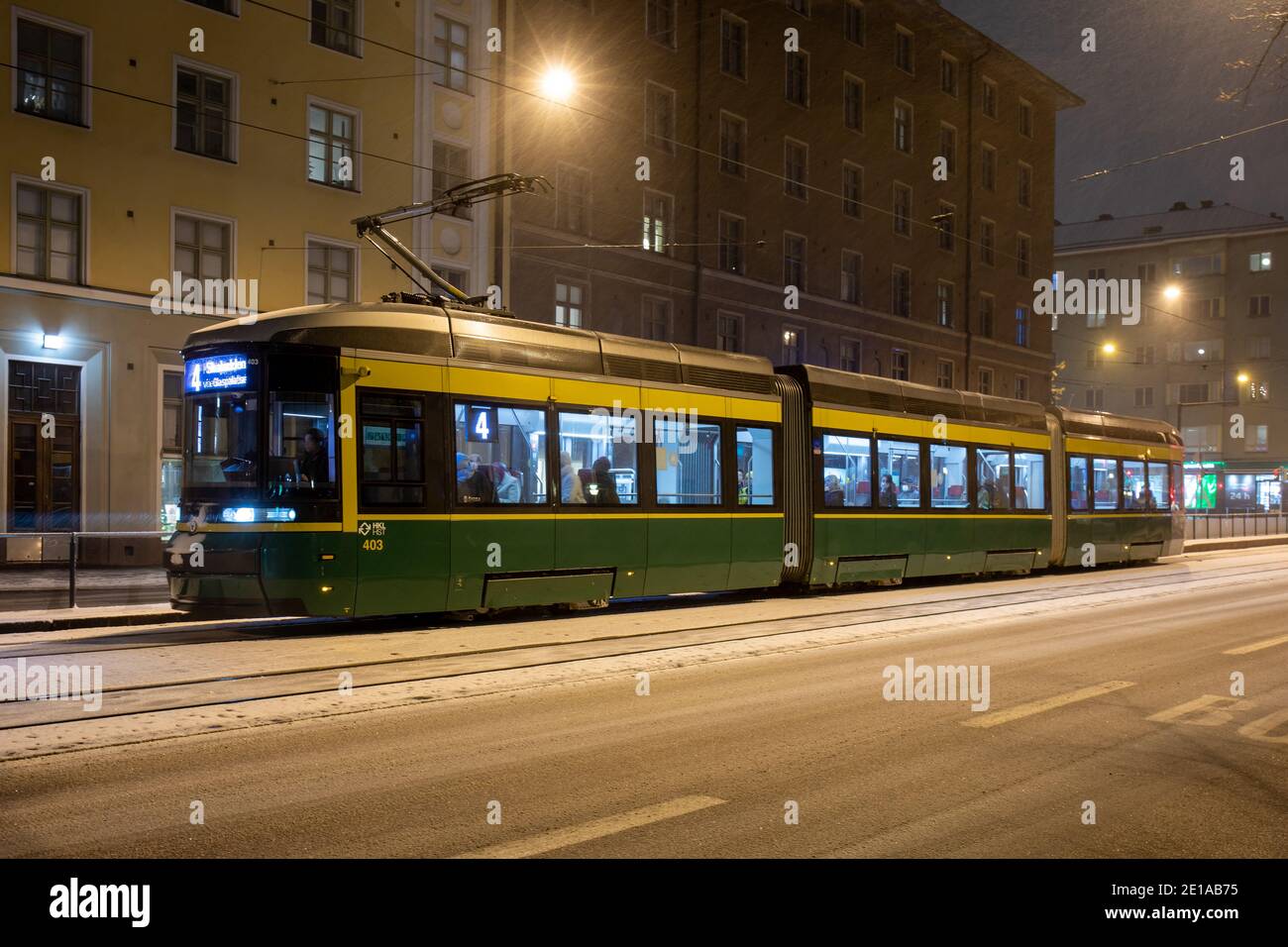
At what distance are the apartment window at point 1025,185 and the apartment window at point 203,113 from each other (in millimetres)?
38654

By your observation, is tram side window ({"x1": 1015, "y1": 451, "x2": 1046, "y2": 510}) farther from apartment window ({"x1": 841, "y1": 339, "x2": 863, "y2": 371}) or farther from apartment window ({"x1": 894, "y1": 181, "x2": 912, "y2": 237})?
apartment window ({"x1": 894, "y1": 181, "x2": 912, "y2": 237})

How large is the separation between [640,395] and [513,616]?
3317 mm

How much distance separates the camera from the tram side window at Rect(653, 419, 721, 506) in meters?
16.2

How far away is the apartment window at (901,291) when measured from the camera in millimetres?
45281

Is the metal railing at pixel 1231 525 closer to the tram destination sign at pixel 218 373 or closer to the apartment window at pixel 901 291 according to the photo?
the apartment window at pixel 901 291

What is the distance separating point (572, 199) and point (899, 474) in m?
14.7

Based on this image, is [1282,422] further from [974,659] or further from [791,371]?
[974,659]

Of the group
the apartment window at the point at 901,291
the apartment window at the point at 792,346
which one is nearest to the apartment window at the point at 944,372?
the apartment window at the point at 901,291

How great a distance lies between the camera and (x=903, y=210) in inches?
1817

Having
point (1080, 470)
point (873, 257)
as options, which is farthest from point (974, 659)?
point (873, 257)

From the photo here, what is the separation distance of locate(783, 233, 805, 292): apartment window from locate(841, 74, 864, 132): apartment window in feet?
18.5

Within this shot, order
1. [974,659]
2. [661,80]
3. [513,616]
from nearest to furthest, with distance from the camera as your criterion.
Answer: [974,659]
[513,616]
[661,80]

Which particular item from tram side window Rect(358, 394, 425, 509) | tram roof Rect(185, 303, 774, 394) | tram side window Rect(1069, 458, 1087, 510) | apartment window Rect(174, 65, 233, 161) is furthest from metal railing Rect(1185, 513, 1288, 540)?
tram side window Rect(358, 394, 425, 509)

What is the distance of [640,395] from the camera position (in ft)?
52.1
